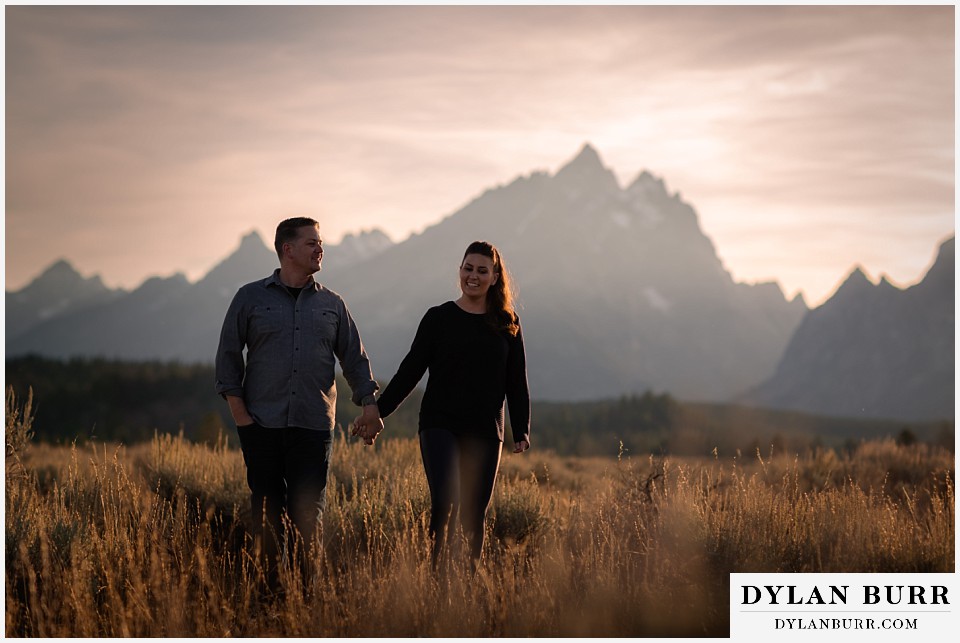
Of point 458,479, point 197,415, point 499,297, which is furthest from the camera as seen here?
point 197,415

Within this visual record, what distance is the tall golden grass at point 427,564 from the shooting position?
180 inches

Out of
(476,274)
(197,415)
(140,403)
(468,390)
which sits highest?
(476,274)

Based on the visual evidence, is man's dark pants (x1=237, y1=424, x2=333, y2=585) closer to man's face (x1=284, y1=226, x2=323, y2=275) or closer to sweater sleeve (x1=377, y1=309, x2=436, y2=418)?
sweater sleeve (x1=377, y1=309, x2=436, y2=418)

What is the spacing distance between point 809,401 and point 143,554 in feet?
575

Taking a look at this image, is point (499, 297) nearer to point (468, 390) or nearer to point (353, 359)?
point (468, 390)

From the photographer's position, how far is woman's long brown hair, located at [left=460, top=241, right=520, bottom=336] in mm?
5145

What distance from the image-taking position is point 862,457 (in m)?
16.1

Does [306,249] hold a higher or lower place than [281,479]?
higher

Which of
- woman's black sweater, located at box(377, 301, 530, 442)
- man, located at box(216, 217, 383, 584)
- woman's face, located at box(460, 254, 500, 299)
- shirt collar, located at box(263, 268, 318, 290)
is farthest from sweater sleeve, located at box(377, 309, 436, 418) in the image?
shirt collar, located at box(263, 268, 318, 290)

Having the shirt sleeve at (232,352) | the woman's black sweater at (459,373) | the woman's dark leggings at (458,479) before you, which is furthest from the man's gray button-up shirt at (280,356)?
the woman's dark leggings at (458,479)

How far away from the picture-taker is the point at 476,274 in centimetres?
507

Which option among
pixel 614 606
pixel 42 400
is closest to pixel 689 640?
pixel 614 606

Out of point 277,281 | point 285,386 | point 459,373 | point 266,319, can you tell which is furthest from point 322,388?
point 459,373

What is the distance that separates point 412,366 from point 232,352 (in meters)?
1.02
